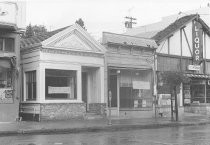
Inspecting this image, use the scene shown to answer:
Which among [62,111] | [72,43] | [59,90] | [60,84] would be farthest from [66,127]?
[72,43]

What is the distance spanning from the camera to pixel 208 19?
4172 centimetres

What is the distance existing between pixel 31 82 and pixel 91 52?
4467 millimetres

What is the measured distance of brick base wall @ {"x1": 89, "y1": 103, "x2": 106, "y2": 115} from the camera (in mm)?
29266

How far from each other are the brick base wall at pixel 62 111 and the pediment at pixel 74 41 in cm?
362

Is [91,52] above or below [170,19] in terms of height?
below

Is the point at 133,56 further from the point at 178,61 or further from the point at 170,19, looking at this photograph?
the point at 170,19

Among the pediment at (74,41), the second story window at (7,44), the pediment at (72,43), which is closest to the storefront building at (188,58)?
the pediment at (74,41)

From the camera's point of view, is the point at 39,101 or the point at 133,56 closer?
the point at 39,101

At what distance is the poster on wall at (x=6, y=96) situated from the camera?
25.3 meters

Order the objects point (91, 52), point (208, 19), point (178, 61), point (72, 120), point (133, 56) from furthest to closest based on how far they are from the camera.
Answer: point (208, 19) < point (178, 61) < point (133, 56) < point (91, 52) < point (72, 120)

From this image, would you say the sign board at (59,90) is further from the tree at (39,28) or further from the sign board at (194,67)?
the tree at (39,28)

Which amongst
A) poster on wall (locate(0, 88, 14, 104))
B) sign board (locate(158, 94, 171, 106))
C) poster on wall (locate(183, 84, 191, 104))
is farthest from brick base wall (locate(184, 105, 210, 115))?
poster on wall (locate(0, 88, 14, 104))

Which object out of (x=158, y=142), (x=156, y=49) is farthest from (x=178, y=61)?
(x=158, y=142)

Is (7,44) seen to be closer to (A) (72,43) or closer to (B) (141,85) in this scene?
(A) (72,43)
